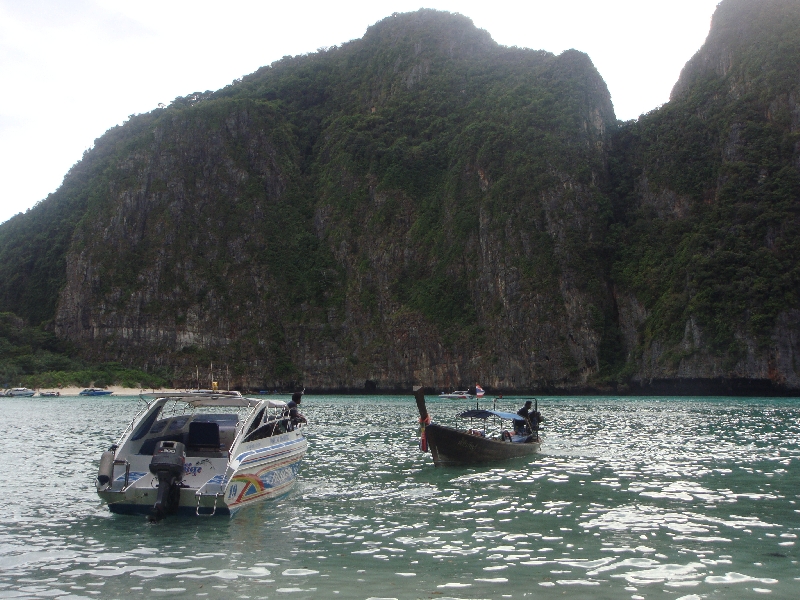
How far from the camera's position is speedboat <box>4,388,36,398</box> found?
339 ft

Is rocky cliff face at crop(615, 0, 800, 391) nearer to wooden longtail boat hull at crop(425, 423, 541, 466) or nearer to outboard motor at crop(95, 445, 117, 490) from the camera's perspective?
wooden longtail boat hull at crop(425, 423, 541, 466)

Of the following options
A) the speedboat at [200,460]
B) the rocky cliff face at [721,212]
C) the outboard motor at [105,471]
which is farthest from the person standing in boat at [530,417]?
the rocky cliff face at [721,212]

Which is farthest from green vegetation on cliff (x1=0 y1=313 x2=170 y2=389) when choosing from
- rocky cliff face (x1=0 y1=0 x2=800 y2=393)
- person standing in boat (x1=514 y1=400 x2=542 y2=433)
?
person standing in boat (x1=514 y1=400 x2=542 y2=433)

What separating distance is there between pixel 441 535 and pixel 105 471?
8.10 metres

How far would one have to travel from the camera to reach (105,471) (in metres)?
16.2

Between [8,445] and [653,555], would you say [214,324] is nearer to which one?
[8,445]

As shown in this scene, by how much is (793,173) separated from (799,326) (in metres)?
25.5

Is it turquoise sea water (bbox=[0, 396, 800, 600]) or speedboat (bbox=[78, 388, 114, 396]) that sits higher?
speedboat (bbox=[78, 388, 114, 396])

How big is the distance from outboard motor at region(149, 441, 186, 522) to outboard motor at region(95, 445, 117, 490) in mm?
1349

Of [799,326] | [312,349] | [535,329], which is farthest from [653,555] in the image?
[312,349]

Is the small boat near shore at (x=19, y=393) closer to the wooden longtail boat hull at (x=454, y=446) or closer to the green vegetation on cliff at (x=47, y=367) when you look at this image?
the green vegetation on cliff at (x=47, y=367)

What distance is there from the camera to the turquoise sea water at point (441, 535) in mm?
10633

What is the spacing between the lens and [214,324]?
14538cm

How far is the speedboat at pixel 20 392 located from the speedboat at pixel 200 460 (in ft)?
322
